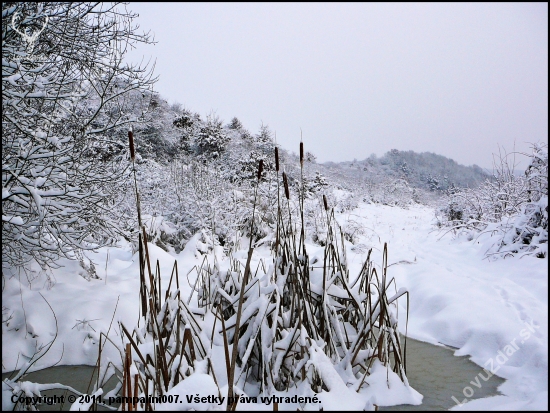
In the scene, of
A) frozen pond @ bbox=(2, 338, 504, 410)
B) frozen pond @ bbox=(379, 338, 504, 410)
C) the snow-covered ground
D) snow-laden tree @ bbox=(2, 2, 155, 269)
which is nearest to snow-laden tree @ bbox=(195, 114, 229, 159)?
the snow-covered ground

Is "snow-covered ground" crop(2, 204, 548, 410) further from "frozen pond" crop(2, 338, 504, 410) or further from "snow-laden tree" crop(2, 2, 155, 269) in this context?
"snow-laden tree" crop(2, 2, 155, 269)

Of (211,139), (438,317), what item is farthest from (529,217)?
(211,139)

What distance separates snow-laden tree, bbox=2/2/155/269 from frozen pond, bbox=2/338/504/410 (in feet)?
3.14

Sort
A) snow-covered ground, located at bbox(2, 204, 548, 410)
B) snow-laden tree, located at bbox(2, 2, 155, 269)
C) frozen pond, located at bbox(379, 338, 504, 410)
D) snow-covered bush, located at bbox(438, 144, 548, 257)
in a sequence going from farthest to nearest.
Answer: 1. snow-covered bush, located at bbox(438, 144, 548, 257)
2. snow-laden tree, located at bbox(2, 2, 155, 269)
3. snow-covered ground, located at bbox(2, 204, 548, 410)
4. frozen pond, located at bbox(379, 338, 504, 410)

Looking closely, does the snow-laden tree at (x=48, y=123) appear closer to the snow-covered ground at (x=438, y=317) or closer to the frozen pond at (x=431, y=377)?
the snow-covered ground at (x=438, y=317)

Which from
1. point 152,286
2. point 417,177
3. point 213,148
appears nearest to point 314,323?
point 152,286

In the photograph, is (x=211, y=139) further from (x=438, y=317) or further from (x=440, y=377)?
(x=440, y=377)

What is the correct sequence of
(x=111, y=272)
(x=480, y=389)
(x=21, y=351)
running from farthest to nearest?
(x=111, y=272), (x=21, y=351), (x=480, y=389)

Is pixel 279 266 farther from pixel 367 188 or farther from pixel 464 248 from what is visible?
pixel 367 188

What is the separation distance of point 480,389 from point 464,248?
501 cm

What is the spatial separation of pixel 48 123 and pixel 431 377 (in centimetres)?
378

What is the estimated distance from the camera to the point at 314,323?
2.22 metres

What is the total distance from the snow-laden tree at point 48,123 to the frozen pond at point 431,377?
956mm

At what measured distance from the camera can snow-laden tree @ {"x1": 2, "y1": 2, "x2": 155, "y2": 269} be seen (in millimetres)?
2643
